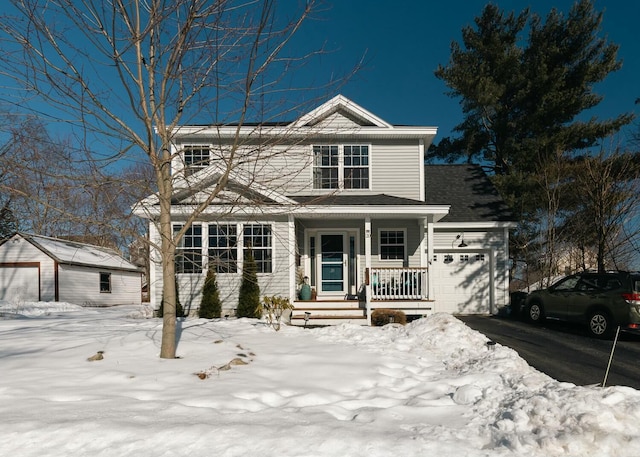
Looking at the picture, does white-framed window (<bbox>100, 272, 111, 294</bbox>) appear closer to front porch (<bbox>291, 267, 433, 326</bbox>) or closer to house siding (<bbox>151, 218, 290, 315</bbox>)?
house siding (<bbox>151, 218, 290, 315</bbox>)

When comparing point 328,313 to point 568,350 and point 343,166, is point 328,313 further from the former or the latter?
point 568,350

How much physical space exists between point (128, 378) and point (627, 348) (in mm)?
8873

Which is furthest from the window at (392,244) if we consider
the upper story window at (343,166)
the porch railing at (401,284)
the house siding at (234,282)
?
the house siding at (234,282)

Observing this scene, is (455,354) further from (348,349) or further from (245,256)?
(245,256)

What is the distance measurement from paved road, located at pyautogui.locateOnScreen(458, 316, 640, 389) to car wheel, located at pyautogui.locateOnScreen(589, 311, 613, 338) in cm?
22

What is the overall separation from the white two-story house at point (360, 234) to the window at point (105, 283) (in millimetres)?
11456

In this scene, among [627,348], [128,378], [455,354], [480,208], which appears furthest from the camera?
[480,208]

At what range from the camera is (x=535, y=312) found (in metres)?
11.5

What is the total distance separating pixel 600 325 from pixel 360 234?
6354 millimetres

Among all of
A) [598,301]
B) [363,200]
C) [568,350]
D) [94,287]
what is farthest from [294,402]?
[94,287]

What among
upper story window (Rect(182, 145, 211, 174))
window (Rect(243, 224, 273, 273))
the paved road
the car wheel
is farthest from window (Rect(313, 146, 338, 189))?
the car wheel

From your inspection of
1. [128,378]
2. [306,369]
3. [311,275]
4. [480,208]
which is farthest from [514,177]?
[128,378]

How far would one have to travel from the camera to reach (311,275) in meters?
Result: 12.8

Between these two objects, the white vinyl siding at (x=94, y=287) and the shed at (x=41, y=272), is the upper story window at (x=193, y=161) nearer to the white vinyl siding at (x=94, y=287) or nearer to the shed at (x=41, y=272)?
the shed at (x=41, y=272)
